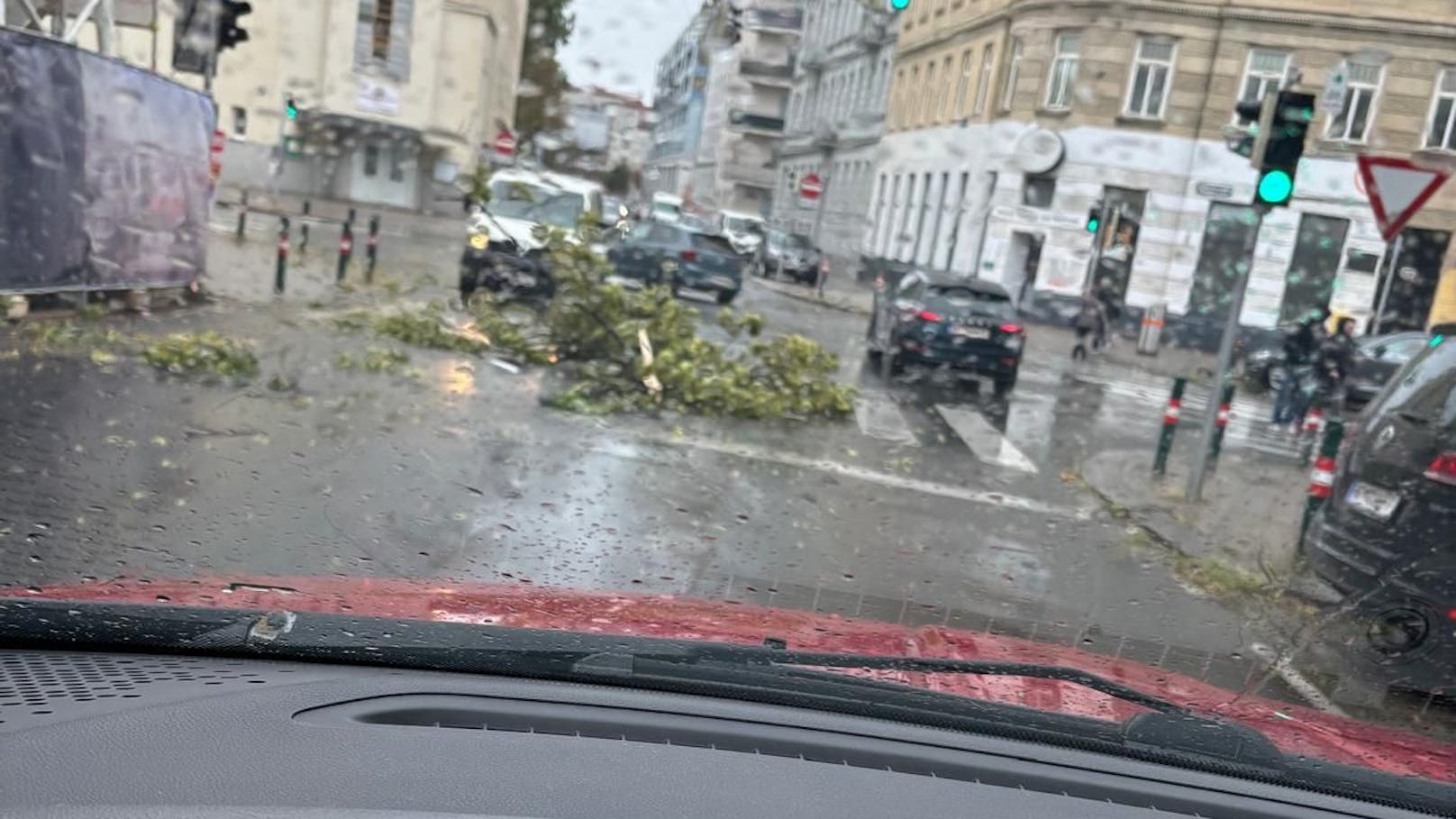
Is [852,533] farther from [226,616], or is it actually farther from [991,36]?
[991,36]

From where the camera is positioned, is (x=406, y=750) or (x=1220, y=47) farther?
(x=1220, y=47)

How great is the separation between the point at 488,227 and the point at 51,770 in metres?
16.8

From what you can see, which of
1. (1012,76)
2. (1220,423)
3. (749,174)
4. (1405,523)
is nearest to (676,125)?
(749,174)

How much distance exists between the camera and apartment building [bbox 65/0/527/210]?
2486cm

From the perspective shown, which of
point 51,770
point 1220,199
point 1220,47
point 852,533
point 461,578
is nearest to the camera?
point 51,770

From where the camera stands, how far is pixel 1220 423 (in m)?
12.7

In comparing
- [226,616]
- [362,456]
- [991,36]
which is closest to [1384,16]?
[991,36]

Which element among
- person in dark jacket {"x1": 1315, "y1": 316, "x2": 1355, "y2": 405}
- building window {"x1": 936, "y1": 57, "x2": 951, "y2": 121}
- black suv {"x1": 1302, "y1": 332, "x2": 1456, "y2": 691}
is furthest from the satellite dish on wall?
black suv {"x1": 1302, "y1": 332, "x2": 1456, "y2": 691}

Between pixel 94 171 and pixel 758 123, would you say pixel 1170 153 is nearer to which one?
pixel 94 171

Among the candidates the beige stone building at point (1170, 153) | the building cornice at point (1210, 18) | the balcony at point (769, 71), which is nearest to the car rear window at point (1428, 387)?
the building cornice at point (1210, 18)

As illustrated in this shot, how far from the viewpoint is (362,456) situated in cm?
908

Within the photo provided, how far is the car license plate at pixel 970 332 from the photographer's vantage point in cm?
1730

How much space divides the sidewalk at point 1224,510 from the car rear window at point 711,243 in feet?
38.5

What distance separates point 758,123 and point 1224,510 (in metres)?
46.0
